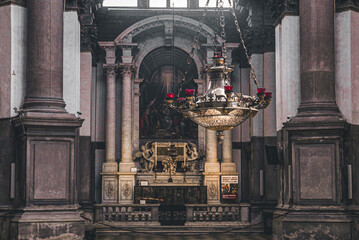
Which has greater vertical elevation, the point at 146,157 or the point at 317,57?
the point at 317,57

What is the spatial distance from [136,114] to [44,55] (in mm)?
11152

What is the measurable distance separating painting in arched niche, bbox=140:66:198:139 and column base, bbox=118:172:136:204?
6.05ft

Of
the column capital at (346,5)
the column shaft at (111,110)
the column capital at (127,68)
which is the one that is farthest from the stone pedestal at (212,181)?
the column capital at (346,5)

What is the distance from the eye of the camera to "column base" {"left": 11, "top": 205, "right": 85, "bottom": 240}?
12859 millimetres

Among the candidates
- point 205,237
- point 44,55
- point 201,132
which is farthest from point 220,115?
point 201,132

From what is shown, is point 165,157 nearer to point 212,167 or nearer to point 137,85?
point 212,167

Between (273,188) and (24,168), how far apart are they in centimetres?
973

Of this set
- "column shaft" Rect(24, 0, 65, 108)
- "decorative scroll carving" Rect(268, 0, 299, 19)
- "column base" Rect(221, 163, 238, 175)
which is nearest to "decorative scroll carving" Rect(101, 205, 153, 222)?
"column base" Rect(221, 163, 238, 175)

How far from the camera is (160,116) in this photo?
24.9m

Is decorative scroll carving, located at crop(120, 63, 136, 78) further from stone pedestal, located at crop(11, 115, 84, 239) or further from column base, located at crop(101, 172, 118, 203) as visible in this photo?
stone pedestal, located at crop(11, 115, 84, 239)

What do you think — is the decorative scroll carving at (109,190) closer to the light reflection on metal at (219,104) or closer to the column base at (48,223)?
the light reflection on metal at (219,104)

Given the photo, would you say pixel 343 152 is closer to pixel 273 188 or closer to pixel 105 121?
pixel 273 188

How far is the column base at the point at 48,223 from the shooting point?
12.9 m

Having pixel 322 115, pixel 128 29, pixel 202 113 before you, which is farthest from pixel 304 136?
pixel 128 29
